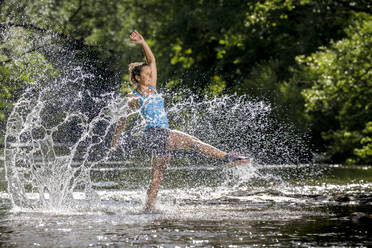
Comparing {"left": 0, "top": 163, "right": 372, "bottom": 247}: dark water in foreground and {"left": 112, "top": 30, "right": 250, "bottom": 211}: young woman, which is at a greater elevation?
{"left": 112, "top": 30, "right": 250, "bottom": 211}: young woman

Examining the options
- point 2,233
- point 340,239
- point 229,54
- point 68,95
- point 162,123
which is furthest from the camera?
point 229,54

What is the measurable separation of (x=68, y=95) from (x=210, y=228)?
894 inches

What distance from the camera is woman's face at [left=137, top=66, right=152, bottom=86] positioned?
9008mm

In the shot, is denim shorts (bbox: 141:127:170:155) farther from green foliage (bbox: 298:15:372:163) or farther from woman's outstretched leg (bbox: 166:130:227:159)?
green foliage (bbox: 298:15:372:163)

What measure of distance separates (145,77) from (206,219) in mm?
2123

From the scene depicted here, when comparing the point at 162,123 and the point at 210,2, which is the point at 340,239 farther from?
the point at 210,2

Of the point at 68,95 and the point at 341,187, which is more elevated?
the point at 68,95

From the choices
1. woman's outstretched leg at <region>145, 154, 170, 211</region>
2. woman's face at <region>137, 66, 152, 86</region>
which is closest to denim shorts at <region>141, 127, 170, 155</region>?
woman's outstretched leg at <region>145, 154, 170, 211</region>

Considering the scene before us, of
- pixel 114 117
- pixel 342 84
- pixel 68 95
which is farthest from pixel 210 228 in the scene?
pixel 68 95

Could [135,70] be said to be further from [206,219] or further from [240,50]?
[240,50]

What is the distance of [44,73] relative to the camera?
67.2ft

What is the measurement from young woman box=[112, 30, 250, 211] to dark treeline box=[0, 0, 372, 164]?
32.0ft

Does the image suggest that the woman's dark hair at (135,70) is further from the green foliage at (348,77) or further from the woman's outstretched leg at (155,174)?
the green foliage at (348,77)

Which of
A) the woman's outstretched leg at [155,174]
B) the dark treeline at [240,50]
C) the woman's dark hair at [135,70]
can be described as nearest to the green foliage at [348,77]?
the dark treeline at [240,50]
